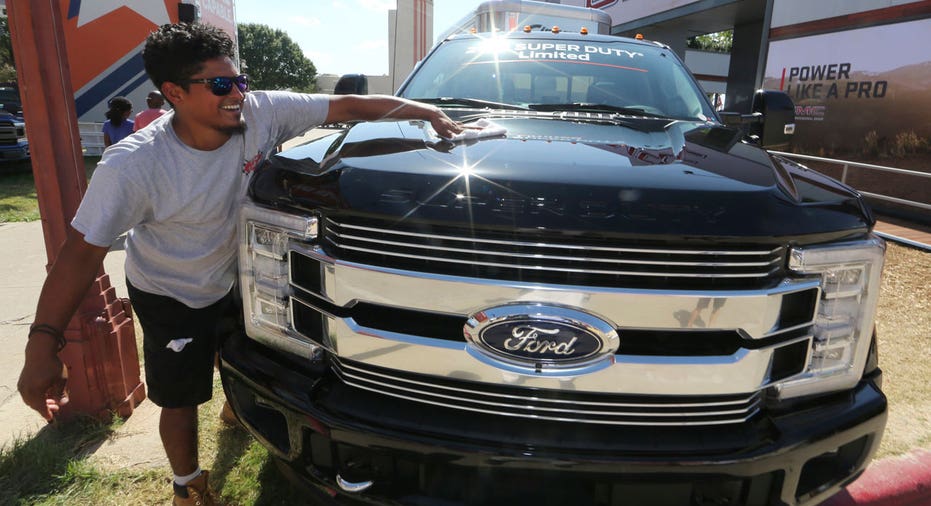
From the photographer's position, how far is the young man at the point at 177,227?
69.6 inches

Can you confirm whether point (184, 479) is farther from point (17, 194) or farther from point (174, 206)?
point (17, 194)

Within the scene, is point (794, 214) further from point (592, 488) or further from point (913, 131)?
point (913, 131)

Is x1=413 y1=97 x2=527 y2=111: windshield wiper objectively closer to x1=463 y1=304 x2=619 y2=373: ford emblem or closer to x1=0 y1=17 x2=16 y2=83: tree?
x1=463 y1=304 x2=619 y2=373: ford emblem

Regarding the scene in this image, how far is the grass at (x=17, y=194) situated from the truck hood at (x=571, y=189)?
471 cm

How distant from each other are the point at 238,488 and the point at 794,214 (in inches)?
84.8

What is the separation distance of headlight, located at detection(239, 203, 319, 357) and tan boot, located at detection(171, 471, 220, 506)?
2.46ft

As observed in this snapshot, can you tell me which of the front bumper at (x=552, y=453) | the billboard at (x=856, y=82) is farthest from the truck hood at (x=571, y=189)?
the billboard at (x=856, y=82)

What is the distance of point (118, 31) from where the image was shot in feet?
42.2

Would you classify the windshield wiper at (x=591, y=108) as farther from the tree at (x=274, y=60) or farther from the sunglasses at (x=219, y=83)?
the tree at (x=274, y=60)

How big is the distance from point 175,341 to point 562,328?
136 cm

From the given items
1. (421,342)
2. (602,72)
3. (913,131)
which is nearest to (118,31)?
(602,72)

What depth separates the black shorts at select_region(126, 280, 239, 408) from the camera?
6.62 ft

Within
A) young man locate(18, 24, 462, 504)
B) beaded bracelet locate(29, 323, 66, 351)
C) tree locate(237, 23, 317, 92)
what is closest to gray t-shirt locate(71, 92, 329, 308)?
young man locate(18, 24, 462, 504)

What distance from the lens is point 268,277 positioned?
5.59 feet
